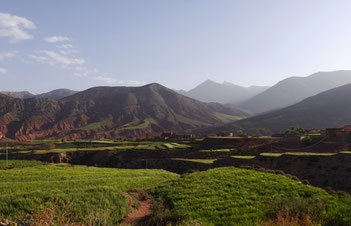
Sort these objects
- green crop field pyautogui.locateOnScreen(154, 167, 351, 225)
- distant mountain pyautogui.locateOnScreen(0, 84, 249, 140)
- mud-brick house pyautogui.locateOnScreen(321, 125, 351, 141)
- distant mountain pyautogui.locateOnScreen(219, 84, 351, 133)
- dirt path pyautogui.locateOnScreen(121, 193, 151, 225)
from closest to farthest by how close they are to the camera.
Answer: green crop field pyautogui.locateOnScreen(154, 167, 351, 225)
dirt path pyautogui.locateOnScreen(121, 193, 151, 225)
mud-brick house pyautogui.locateOnScreen(321, 125, 351, 141)
distant mountain pyautogui.locateOnScreen(219, 84, 351, 133)
distant mountain pyautogui.locateOnScreen(0, 84, 249, 140)

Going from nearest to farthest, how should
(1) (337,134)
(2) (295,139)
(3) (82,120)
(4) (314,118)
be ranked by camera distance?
(1) (337,134) → (2) (295,139) → (4) (314,118) → (3) (82,120)

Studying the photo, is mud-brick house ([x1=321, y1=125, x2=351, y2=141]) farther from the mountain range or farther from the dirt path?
the mountain range

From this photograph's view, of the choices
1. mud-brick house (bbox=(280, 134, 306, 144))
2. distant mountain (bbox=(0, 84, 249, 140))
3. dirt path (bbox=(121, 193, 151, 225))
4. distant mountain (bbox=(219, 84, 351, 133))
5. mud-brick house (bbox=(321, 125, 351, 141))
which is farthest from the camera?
distant mountain (bbox=(0, 84, 249, 140))

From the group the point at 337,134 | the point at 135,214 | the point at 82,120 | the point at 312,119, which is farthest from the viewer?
the point at 82,120

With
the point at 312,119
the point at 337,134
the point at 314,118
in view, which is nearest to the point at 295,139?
the point at 337,134

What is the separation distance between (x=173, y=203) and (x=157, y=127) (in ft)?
510

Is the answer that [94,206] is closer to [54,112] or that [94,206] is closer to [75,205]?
[75,205]

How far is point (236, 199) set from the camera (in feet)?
38.3

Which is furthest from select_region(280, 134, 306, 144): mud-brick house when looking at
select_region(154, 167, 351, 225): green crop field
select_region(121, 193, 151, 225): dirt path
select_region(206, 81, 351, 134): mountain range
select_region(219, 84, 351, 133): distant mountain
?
select_region(219, 84, 351, 133): distant mountain

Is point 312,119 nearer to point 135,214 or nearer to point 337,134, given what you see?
point 337,134

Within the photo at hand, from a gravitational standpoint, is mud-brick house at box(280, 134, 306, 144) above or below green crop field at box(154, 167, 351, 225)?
below

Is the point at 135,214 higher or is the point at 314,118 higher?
the point at 314,118

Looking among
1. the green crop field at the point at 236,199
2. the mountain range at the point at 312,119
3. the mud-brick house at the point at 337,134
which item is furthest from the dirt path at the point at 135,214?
the mountain range at the point at 312,119

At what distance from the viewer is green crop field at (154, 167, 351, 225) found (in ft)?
30.2
